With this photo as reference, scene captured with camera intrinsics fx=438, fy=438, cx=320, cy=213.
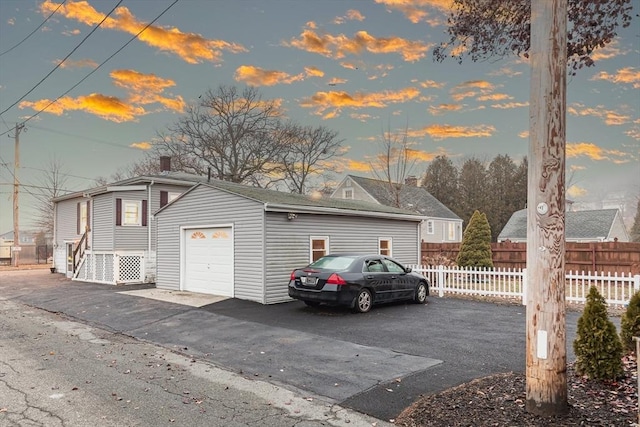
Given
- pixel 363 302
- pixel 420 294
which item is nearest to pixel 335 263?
pixel 363 302

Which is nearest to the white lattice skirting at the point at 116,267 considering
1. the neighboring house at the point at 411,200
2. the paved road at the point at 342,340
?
the paved road at the point at 342,340

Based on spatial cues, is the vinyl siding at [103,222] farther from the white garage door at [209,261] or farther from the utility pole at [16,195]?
the utility pole at [16,195]

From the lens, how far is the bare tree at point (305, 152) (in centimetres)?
3794

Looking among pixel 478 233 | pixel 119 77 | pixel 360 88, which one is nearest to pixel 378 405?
pixel 478 233

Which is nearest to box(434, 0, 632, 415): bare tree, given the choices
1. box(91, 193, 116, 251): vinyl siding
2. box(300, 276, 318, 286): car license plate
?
box(300, 276, 318, 286): car license plate

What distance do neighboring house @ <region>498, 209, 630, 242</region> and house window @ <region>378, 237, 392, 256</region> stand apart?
2167cm

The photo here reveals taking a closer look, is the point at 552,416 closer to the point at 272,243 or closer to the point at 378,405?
the point at 378,405

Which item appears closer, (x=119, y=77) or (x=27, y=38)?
(x=27, y=38)

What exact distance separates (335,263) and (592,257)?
15919 mm

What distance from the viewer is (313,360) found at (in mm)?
6910

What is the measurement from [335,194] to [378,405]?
34.0m

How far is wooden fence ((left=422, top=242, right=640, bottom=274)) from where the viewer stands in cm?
1991

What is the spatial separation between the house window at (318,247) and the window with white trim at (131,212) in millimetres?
10752

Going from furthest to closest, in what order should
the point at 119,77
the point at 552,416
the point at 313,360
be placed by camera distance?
the point at 119,77 → the point at 313,360 → the point at 552,416
